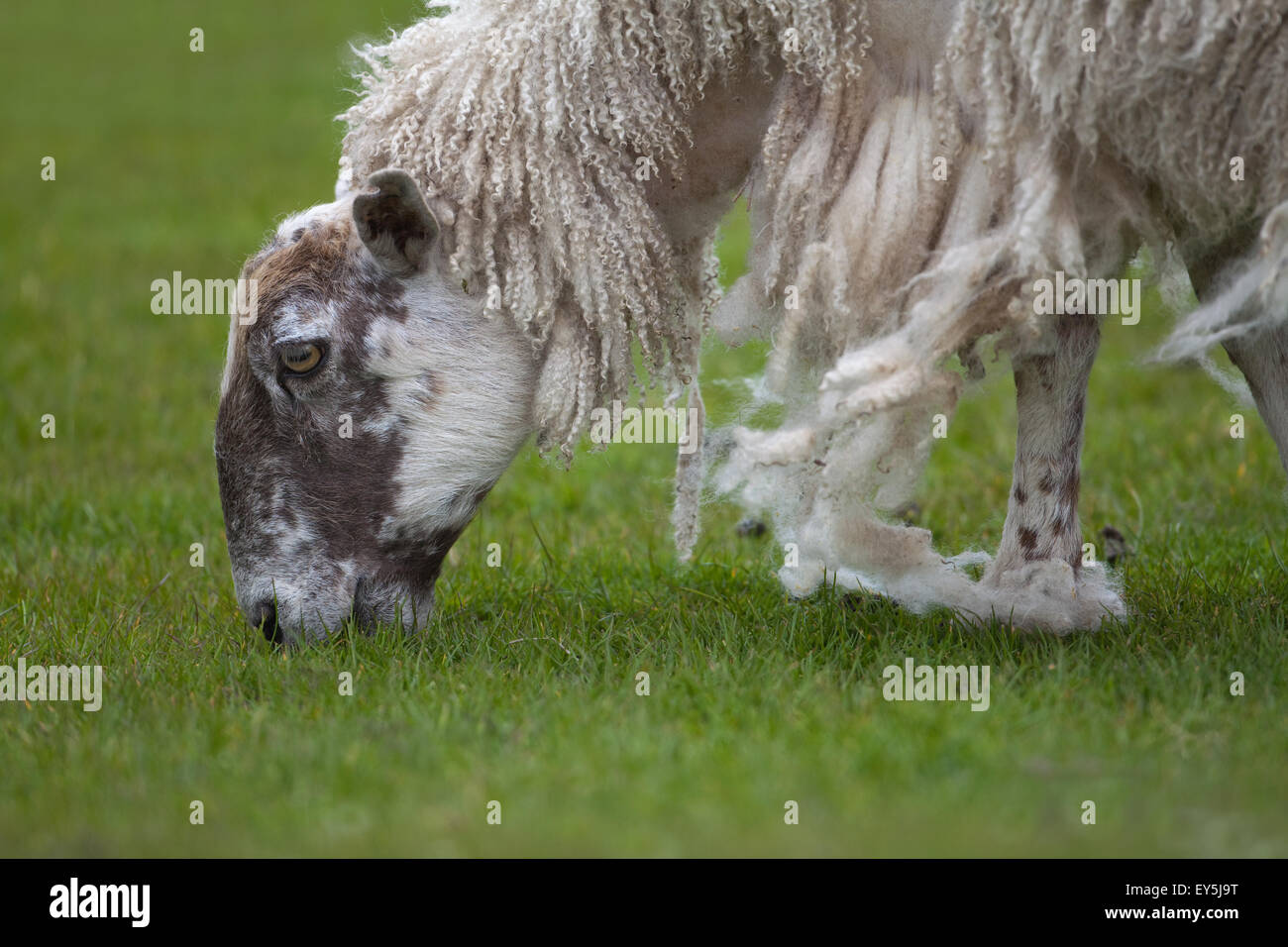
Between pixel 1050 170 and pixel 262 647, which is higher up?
pixel 1050 170

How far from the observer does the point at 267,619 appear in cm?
411

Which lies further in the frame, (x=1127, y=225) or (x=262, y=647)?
(x=262, y=647)

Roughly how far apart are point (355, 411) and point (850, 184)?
4.73ft

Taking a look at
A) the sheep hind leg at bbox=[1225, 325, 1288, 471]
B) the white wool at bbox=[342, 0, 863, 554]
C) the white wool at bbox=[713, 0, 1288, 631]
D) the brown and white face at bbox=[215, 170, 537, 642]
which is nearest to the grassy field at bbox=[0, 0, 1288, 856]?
the brown and white face at bbox=[215, 170, 537, 642]

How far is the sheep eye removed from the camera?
3.85 metres

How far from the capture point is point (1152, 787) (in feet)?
10.0

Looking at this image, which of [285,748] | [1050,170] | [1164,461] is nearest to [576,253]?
[1050,170]

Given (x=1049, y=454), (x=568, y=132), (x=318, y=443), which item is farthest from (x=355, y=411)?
(x=1049, y=454)

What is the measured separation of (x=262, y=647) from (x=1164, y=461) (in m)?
4.07

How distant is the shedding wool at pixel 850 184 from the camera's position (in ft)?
11.0

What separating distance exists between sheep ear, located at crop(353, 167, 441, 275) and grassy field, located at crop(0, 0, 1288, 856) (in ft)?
3.19

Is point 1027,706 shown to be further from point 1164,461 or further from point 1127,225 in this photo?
point 1164,461

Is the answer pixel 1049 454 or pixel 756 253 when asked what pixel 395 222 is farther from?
pixel 1049 454

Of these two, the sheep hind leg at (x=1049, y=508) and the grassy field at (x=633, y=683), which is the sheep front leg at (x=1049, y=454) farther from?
the grassy field at (x=633, y=683)
